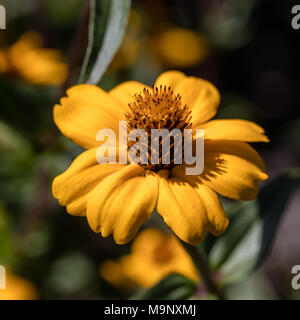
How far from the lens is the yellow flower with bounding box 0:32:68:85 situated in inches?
93.0

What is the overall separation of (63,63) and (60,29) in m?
0.74

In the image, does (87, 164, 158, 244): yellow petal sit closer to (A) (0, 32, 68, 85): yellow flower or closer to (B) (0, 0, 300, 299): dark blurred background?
(B) (0, 0, 300, 299): dark blurred background

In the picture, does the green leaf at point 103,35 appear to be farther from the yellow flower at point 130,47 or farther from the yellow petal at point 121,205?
the yellow flower at point 130,47

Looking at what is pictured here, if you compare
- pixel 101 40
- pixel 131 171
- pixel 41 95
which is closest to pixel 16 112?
pixel 41 95

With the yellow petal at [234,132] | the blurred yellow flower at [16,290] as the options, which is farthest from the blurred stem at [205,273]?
the blurred yellow flower at [16,290]

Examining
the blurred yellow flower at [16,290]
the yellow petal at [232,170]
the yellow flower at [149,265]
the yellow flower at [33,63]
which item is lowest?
the blurred yellow flower at [16,290]

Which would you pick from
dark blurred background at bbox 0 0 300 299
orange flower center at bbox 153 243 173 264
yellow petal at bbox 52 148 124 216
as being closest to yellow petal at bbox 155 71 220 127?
yellow petal at bbox 52 148 124 216

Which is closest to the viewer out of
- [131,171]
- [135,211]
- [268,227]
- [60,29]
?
[135,211]

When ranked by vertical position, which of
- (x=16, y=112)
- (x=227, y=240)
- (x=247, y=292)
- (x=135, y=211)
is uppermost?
(x=16, y=112)

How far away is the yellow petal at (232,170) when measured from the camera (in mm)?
1293

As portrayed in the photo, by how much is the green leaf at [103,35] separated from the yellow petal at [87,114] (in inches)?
1.9

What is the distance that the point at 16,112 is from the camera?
6.99ft
